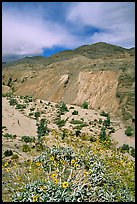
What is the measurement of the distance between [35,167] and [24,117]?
1490 centimetres

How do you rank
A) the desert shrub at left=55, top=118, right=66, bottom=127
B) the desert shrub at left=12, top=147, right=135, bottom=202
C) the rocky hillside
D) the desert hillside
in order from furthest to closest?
the rocky hillside < the desert shrub at left=55, top=118, right=66, bottom=127 < the desert hillside < the desert shrub at left=12, top=147, right=135, bottom=202

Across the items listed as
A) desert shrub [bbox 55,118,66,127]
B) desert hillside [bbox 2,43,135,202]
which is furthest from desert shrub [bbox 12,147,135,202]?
desert shrub [bbox 55,118,66,127]

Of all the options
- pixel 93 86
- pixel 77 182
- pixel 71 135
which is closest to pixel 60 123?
pixel 71 135

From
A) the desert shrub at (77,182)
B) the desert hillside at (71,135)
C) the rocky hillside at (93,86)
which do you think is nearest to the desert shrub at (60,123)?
the desert hillside at (71,135)

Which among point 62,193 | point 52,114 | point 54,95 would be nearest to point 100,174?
point 62,193

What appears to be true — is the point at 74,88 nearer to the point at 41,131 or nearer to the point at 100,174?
the point at 41,131

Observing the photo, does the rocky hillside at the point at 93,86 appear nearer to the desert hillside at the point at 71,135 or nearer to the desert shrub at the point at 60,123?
the desert hillside at the point at 71,135

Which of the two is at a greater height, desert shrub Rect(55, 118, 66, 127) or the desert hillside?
the desert hillside

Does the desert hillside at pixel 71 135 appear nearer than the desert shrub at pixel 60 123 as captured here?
Yes

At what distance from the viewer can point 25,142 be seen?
1341cm

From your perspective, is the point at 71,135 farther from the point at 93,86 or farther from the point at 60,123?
the point at 93,86

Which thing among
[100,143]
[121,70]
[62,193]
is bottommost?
[62,193]

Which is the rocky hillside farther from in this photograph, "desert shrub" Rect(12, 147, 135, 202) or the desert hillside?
"desert shrub" Rect(12, 147, 135, 202)

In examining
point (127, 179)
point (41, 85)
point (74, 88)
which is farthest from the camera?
point (41, 85)
